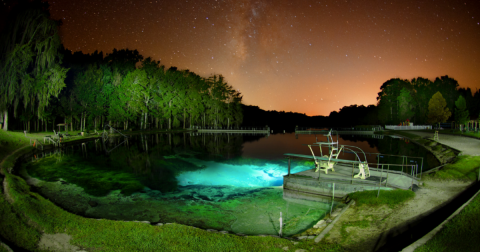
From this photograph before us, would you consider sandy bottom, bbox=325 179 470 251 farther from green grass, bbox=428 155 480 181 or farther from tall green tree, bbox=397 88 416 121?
tall green tree, bbox=397 88 416 121

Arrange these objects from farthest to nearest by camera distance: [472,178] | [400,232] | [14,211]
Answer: [472,178], [14,211], [400,232]

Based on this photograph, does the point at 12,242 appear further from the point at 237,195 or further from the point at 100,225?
the point at 237,195

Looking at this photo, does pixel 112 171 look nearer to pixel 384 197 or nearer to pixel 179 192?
pixel 179 192

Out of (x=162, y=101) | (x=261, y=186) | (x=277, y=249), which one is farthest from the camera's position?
(x=162, y=101)

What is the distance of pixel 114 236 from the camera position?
23.4ft

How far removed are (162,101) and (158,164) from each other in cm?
5063

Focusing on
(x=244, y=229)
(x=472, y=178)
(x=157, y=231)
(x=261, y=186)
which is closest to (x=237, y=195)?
(x=261, y=186)

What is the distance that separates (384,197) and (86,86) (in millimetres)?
61871

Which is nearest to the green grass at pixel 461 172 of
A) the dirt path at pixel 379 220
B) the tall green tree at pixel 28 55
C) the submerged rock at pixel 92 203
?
the dirt path at pixel 379 220

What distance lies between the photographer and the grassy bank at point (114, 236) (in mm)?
6531

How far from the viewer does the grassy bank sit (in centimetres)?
653

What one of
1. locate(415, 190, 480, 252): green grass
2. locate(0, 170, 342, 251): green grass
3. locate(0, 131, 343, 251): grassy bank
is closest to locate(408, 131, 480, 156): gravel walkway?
locate(415, 190, 480, 252): green grass

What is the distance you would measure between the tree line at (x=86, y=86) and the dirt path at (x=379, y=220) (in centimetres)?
3906

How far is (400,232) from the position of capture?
749 centimetres
